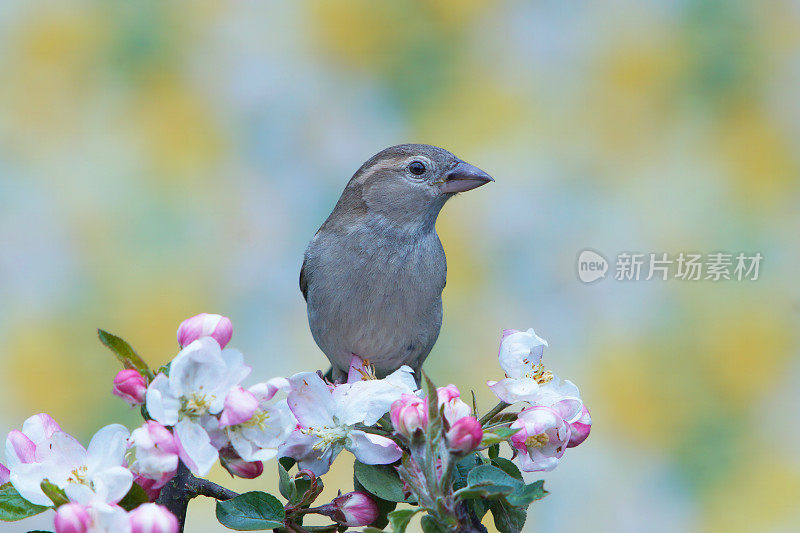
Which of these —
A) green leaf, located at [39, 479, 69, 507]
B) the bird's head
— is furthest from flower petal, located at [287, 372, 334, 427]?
the bird's head

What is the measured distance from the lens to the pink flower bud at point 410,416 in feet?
3.31

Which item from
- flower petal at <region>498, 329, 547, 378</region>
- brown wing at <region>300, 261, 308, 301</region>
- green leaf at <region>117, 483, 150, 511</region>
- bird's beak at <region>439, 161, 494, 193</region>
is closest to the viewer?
green leaf at <region>117, 483, 150, 511</region>

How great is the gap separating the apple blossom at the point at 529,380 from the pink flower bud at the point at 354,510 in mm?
249

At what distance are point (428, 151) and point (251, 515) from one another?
106cm

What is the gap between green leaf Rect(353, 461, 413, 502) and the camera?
1.09m

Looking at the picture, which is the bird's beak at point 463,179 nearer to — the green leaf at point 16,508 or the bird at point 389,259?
the bird at point 389,259

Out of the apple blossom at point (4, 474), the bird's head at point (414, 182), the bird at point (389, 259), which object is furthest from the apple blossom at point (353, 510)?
the bird's head at point (414, 182)

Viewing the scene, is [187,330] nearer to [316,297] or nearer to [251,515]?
[251,515]

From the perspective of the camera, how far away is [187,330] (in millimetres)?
1028

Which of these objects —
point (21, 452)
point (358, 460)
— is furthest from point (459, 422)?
point (21, 452)

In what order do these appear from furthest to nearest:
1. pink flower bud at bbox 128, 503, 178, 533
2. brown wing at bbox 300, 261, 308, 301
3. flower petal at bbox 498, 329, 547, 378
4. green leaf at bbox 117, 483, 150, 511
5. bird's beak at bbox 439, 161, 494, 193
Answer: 1. brown wing at bbox 300, 261, 308, 301
2. bird's beak at bbox 439, 161, 494, 193
3. flower petal at bbox 498, 329, 547, 378
4. green leaf at bbox 117, 483, 150, 511
5. pink flower bud at bbox 128, 503, 178, 533

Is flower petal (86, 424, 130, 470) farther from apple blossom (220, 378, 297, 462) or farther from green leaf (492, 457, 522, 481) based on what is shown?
green leaf (492, 457, 522, 481)

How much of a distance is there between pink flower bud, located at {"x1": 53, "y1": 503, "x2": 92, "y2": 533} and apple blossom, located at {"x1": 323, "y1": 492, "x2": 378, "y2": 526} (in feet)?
1.16

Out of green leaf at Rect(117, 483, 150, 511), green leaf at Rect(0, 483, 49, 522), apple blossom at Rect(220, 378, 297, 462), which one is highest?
apple blossom at Rect(220, 378, 297, 462)
